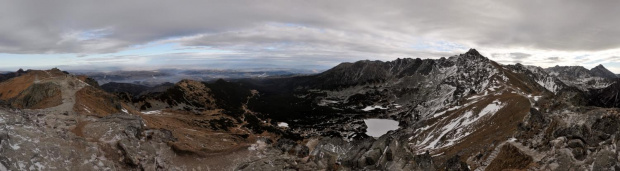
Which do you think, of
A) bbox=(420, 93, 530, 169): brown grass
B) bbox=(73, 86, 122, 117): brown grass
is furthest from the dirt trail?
bbox=(420, 93, 530, 169): brown grass

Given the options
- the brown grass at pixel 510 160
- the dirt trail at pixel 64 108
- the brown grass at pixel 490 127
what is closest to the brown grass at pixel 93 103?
the dirt trail at pixel 64 108

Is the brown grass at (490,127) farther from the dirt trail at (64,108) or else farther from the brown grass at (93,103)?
the brown grass at (93,103)

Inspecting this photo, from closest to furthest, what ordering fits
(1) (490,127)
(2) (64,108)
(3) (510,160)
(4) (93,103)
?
(3) (510,160) < (2) (64,108) < (4) (93,103) < (1) (490,127)

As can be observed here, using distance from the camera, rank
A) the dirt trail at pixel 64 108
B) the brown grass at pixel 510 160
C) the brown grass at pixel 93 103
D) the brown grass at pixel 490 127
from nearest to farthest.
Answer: the dirt trail at pixel 64 108
the brown grass at pixel 510 160
the brown grass at pixel 93 103
the brown grass at pixel 490 127

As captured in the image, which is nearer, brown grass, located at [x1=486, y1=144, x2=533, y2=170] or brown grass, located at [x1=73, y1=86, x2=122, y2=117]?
brown grass, located at [x1=486, y1=144, x2=533, y2=170]

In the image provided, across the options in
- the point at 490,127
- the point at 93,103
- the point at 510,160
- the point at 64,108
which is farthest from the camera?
the point at 490,127

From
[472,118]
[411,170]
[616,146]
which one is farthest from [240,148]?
[472,118]

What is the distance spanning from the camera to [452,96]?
190 meters

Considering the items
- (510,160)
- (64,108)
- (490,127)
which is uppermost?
(64,108)

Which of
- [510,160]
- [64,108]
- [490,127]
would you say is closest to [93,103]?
[64,108]

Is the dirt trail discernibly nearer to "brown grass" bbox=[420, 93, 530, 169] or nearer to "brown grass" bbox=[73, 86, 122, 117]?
"brown grass" bbox=[73, 86, 122, 117]

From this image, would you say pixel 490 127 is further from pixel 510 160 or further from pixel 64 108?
pixel 64 108

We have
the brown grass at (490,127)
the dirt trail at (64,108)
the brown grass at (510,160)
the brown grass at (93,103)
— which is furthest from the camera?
the brown grass at (490,127)

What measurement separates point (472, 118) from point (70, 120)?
13132cm
